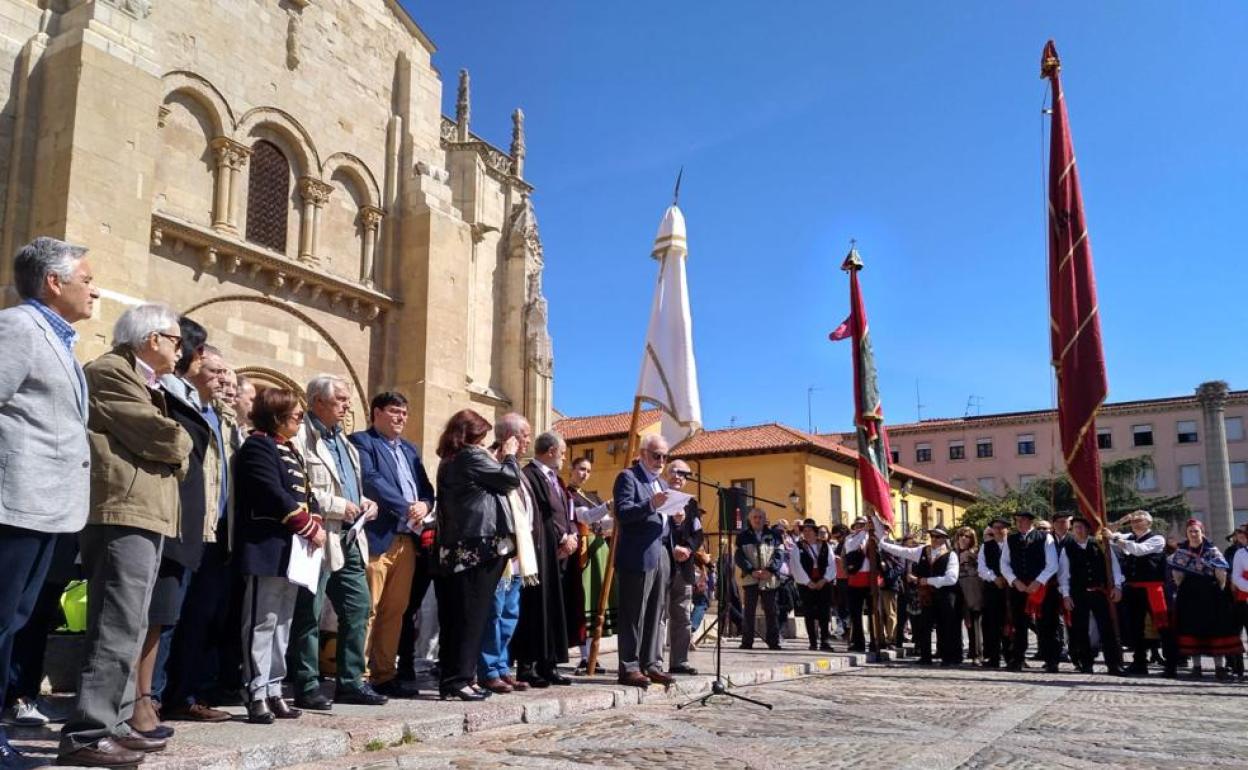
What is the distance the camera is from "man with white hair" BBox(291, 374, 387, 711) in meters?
5.77

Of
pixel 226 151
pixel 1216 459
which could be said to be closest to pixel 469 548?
pixel 226 151

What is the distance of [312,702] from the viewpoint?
568cm

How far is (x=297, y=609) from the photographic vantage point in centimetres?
578

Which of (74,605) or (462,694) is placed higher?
(74,605)

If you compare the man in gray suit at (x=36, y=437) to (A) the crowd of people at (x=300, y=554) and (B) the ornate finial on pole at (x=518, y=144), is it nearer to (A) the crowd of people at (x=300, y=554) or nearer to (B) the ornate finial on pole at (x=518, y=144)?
(A) the crowd of people at (x=300, y=554)

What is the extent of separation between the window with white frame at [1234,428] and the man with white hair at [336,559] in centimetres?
7279

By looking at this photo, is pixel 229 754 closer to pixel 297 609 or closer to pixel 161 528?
pixel 161 528

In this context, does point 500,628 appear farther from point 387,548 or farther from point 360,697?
point 360,697

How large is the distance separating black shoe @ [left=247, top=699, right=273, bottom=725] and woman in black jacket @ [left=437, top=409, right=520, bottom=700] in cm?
156

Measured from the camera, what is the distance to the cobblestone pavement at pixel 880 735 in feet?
16.5

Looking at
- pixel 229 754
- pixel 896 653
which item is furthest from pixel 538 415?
pixel 229 754

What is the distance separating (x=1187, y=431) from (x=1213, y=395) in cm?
386

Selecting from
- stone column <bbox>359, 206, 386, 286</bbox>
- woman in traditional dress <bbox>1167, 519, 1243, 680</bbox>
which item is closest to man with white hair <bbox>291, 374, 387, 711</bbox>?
woman in traditional dress <bbox>1167, 519, 1243, 680</bbox>

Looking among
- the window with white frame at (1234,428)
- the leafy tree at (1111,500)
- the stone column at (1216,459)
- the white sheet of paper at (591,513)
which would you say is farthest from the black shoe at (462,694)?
the window with white frame at (1234,428)
